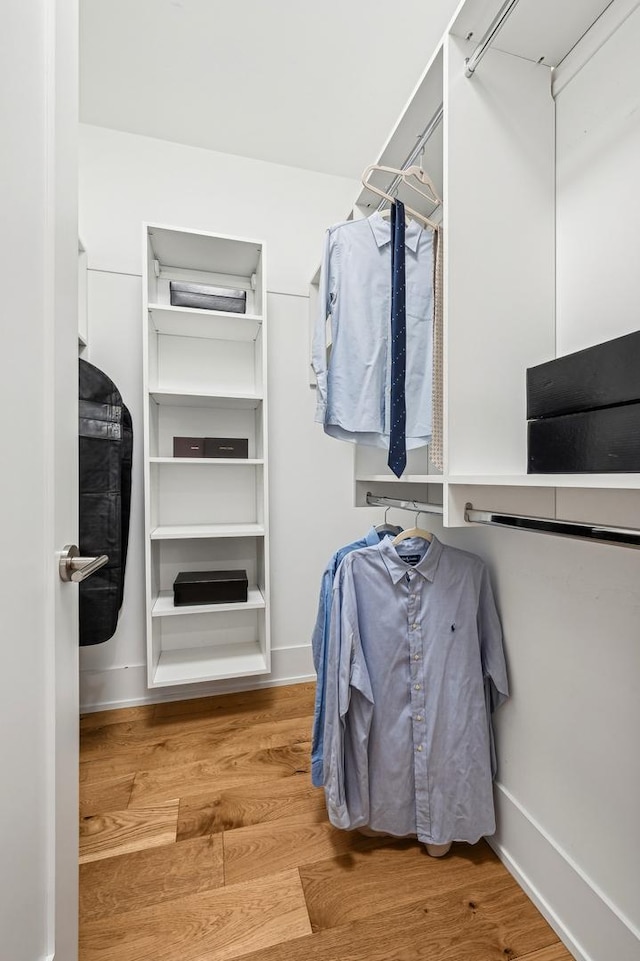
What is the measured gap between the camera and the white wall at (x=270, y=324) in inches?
73.8

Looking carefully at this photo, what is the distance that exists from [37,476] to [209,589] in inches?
51.7

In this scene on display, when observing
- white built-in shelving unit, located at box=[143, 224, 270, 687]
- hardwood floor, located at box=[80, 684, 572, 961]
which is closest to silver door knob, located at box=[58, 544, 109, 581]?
hardwood floor, located at box=[80, 684, 572, 961]

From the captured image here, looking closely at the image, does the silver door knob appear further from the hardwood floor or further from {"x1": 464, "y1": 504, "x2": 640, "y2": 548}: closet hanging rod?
the hardwood floor

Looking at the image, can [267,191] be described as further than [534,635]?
Yes

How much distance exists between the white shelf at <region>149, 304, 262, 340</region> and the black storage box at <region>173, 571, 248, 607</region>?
1.14 meters

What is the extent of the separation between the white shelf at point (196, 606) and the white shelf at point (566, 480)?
1.21m

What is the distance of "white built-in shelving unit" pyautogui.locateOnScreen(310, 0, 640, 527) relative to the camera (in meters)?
0.93

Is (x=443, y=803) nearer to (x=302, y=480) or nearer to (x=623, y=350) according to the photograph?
(x=623, y=350)

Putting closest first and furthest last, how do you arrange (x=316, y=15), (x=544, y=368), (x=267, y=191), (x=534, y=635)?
(x=544, y=368) < (x=534, y=635) < (x=316, y=15) < (x=267, y=191)

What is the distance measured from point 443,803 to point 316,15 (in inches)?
97.9

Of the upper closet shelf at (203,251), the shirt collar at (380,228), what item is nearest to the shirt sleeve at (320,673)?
the shirt collar at (380,228)

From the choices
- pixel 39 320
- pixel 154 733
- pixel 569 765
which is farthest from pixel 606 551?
pixel 154 733

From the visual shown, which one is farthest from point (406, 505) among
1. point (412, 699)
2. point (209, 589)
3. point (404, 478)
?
point (209, 589)

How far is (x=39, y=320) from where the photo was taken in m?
0.57
